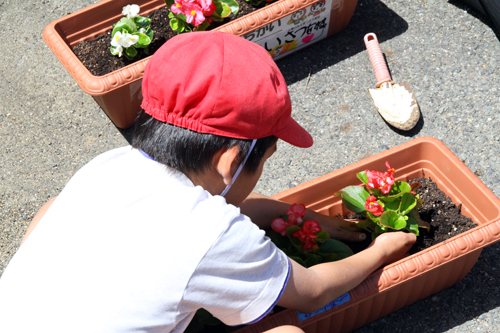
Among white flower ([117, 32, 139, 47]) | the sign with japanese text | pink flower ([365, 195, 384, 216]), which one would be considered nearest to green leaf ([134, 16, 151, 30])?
white flower ([117, 32, 139, 47])

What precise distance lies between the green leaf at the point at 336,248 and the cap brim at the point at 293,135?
1.37ft

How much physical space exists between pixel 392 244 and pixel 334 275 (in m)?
0.26

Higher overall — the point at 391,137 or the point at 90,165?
the point at 90,165

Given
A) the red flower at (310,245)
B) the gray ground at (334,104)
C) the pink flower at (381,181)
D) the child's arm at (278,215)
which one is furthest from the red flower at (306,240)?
the gray ground at (334,104)

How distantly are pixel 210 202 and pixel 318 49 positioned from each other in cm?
154

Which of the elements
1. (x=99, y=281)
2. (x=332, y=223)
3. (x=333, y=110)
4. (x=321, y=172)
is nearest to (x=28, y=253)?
(x=99, y=281)

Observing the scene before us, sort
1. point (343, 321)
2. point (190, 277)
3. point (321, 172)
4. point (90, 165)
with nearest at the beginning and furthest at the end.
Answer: point (190, 277)
point (90, 165)
point (343, 321)
point (321, 172)

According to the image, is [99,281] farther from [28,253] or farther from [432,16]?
[432,16]

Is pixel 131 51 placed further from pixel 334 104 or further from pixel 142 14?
pixel 334 104

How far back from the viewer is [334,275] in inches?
42.0

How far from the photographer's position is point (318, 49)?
2.22m

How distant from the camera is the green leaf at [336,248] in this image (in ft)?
4.34

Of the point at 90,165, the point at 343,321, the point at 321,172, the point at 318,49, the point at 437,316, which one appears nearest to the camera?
the point at 90,165

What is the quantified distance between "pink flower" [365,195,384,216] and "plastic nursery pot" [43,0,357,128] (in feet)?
2.99
